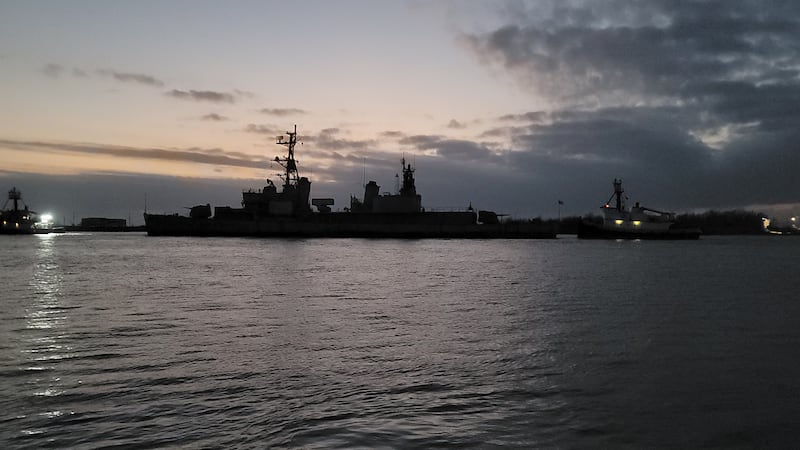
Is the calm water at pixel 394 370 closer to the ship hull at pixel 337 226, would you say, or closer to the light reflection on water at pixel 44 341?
the light reflection on water at pixel 44 341

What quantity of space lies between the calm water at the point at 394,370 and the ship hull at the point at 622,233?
84837 mm

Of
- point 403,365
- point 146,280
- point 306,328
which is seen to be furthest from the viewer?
point 146,280

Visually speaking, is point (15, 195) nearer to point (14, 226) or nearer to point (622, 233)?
point (14, 226)

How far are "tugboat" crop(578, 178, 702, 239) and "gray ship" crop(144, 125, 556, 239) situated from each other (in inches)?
856

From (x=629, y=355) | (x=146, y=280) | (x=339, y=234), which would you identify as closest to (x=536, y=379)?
(x=629, y=355)

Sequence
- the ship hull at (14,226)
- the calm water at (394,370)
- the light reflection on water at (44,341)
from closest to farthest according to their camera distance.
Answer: the calm water at (394,370) → the light reflection on water at (44,341) → the ship hull at (14,226)

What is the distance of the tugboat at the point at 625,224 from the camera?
10194cm

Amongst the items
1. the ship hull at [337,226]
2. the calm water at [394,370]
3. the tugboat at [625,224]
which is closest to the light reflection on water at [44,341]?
the calm water at [394,370]

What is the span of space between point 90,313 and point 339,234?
251 ft

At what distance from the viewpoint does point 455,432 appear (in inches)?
277

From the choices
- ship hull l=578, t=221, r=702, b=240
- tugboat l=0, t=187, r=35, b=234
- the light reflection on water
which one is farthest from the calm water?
tugboat l=0, t=187, r=35, b=234

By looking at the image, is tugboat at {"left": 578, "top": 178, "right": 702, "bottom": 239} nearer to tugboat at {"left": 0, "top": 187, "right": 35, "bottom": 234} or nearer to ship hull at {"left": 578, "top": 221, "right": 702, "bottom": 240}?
ship hull at {"left": 578, "top": 221, "right": 702, "bottom": 240}

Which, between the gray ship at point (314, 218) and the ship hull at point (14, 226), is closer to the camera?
the gray ship at point (314, 218)

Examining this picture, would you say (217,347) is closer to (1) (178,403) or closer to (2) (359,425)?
(1) (178,403)
